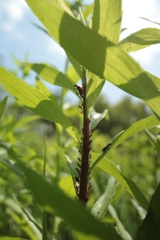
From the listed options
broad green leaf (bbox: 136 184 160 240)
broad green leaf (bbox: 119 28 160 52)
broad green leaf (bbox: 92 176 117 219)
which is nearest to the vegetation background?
broad green leaf (bbox: 92 176 117 219)

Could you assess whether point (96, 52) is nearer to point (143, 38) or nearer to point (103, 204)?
point (143, 38)

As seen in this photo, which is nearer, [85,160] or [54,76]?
[85,160]

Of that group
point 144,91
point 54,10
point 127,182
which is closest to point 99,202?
point 127,182

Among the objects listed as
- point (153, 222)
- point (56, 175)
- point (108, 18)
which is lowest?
point (56, 175)

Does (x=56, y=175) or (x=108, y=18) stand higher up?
(x=108, y=18)

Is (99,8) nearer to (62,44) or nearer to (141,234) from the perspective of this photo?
(62,44)

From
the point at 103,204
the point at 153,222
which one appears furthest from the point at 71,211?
the point at 103,204

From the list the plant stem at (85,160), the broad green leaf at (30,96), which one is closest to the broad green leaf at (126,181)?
the plant stem at (85,160)
